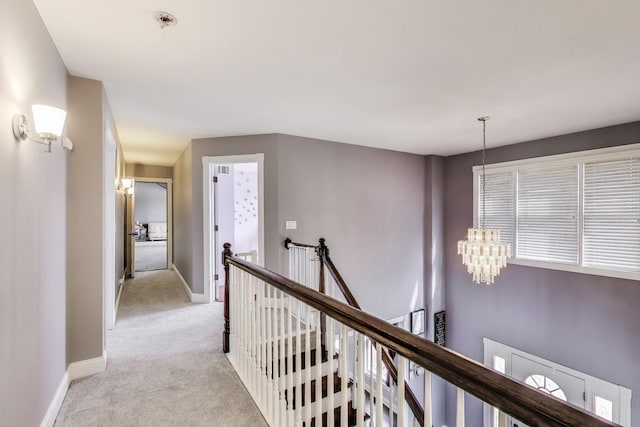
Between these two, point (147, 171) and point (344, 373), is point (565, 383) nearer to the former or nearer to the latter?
point (344, 373)

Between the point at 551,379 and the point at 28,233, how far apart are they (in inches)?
232

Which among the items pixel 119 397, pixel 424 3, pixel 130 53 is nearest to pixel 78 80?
pixel 130 53

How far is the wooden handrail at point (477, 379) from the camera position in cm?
64

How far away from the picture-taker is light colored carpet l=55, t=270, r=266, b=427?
2.05m

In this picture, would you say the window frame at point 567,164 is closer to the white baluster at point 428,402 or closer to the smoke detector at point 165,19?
the white baluster at point 428,402

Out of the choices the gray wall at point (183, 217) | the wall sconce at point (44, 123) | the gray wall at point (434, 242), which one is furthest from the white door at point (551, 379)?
the wall sconce at point (44, 123)

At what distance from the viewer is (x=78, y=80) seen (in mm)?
2551

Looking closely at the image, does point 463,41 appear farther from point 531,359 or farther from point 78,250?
point 531,359

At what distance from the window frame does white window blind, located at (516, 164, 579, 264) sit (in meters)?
0.05

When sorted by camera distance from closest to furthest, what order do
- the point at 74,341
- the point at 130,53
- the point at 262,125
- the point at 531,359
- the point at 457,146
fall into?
the point at 130,53, the point at 74,341, the point at 262,125, the point at 531,359, the point at 457,146

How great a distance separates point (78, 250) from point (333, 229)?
312 centimetres

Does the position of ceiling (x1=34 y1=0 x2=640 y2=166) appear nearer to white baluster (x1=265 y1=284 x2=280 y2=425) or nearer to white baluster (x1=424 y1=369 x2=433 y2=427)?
white baluster (x1=265 y1=284 x2=280 y2=425)

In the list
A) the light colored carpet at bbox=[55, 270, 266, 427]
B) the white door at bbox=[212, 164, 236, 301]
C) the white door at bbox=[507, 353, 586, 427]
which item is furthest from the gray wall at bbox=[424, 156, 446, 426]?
the light colored carpet at bbox=[55, 270, 266, 427]

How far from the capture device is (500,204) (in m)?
5.13
